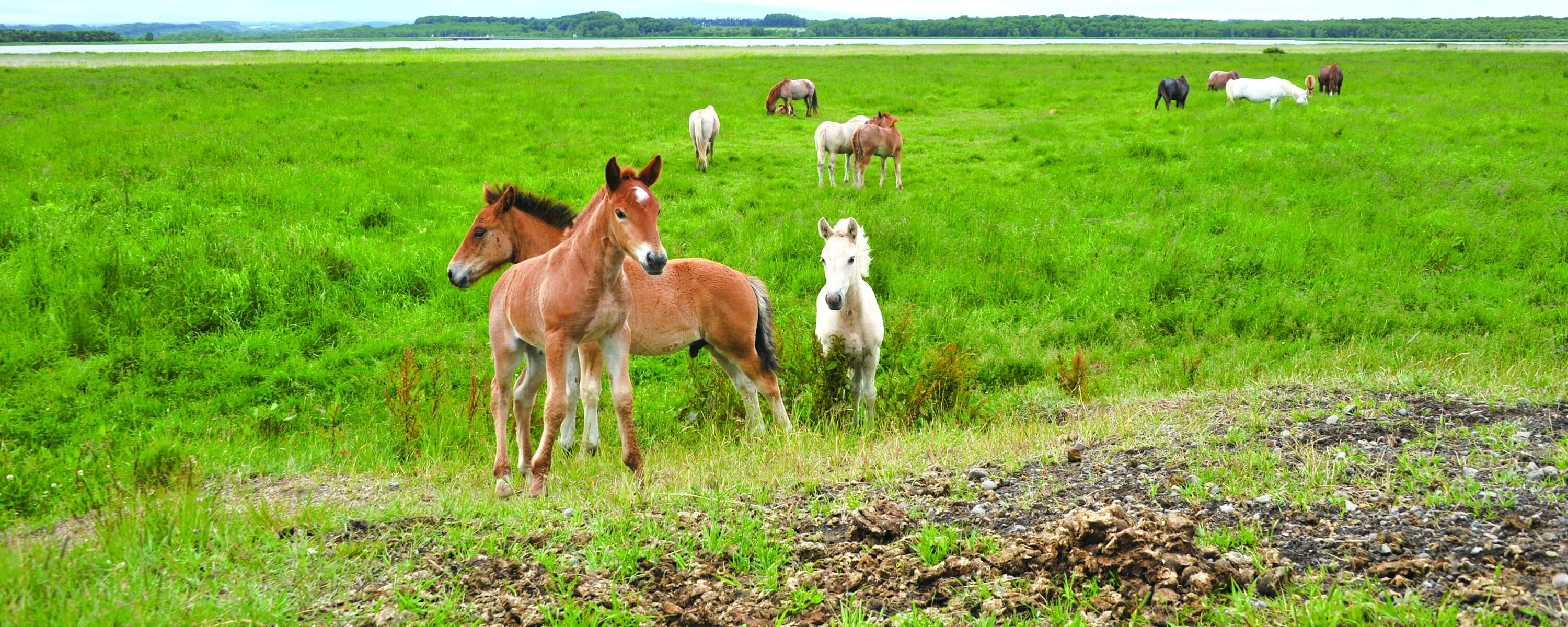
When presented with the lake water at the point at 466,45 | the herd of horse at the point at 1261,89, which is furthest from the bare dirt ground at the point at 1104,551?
the lake water at the point at 466,45

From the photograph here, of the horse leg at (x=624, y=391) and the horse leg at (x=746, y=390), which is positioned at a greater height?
the horse leg at (x=624, y=391)

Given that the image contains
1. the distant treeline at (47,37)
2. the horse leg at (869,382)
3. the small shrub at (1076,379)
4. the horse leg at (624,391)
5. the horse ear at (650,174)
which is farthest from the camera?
the distant treeline at (47,37)

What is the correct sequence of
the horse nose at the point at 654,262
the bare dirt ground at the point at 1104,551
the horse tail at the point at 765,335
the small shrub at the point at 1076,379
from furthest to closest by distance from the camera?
the small shrub at the point at 1076,379, the horse tail at the point at 765,335, the horse nose at the point at 654,262, the bare dirt ground at the point at 1104,551

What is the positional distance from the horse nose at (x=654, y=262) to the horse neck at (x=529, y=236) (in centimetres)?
221

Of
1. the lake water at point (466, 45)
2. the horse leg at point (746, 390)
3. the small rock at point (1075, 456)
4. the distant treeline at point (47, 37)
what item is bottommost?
the horse leg at point (746, 390)

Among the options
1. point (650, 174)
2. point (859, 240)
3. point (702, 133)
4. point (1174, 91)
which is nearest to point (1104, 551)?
point (650, 174)

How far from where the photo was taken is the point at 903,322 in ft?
24.6

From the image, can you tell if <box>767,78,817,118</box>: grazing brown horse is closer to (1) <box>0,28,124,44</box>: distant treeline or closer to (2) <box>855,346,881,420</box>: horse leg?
(2) <box>855,346,881,420</box>: horse leg

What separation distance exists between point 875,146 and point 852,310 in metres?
9.16

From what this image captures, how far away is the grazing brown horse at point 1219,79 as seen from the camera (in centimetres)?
3362

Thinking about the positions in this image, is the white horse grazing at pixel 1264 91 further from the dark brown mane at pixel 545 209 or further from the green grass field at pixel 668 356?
the dark brown mane at pixel 545 209

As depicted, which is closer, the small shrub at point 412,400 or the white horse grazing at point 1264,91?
the small shrub at point 412,400

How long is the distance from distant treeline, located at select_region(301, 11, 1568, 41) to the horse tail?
12242 centimetres

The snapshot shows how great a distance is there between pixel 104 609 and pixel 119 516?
113 centimetres
